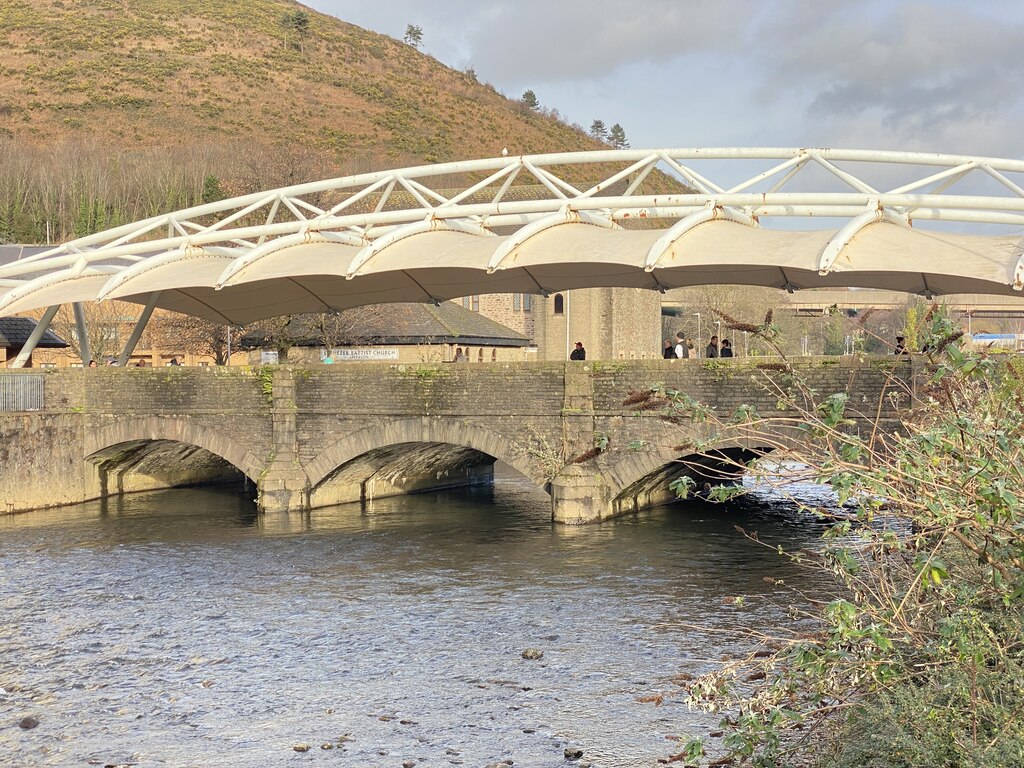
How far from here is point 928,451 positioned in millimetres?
6746

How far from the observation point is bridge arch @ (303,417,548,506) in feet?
83.9

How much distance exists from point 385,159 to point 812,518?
324 feet

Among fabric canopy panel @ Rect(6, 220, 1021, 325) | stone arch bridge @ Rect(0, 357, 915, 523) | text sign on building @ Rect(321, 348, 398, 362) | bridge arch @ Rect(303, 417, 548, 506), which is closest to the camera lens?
fabric canopy panel @ Rect(6, 220, 1021, 325)

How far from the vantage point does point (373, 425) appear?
27094 mm

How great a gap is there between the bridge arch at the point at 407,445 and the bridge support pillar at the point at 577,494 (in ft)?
1.80

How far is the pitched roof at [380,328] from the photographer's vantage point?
47906 millimetres

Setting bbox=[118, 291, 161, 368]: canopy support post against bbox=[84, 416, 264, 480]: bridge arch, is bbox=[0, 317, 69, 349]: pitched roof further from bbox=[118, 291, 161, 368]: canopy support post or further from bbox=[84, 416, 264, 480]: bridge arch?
bbox=[84, 416, 264, 480]: bridge arch

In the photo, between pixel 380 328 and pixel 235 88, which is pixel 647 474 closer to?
pixel 380 328

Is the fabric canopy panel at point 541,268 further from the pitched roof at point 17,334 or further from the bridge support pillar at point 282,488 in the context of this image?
the pitched roof at point 17,334

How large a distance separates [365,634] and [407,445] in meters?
12.9

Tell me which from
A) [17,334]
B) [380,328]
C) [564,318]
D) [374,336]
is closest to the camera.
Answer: [17,334]

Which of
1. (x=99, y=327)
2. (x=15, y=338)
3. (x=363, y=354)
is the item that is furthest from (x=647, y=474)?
(x=99, y=327)

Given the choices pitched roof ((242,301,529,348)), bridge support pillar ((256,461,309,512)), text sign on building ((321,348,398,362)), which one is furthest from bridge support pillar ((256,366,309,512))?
text sign on building ((321,348,398,362))

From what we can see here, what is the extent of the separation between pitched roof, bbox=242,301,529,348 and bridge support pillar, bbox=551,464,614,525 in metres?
22.7
